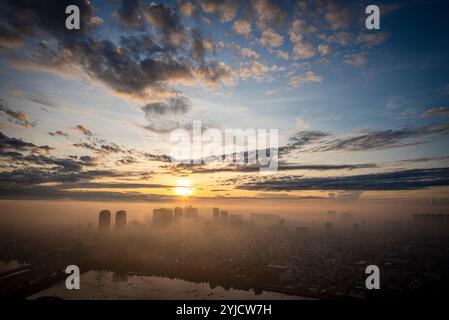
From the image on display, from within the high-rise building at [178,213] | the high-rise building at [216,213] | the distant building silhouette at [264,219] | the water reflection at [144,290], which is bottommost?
the distant building silhouette at [264,219]

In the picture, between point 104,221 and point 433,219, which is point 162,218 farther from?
point 433,219

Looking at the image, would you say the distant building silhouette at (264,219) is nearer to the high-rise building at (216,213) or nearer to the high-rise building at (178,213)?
the high-rise building at (216,213)

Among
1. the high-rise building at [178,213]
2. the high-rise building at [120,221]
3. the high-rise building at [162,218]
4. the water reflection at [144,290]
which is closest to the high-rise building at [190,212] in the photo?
the high-rise building at [178,213]

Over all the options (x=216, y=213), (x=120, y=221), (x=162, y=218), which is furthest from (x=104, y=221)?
(x=216, y=213)

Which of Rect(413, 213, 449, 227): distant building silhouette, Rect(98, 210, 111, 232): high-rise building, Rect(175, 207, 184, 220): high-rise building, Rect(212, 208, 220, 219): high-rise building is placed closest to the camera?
Rect(98, 210, 111, 232): high-rise building

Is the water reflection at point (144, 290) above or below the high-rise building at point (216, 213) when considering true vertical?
above

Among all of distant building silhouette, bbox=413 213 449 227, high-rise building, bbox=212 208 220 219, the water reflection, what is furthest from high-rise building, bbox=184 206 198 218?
distant building silhouette, bbox=413 213 449 227

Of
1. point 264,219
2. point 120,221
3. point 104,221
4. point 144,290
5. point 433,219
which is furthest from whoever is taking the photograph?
point 264,219

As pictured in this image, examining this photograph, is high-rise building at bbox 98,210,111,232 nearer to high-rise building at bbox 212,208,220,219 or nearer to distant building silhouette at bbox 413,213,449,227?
high-rise building at bbox 212,208,220,219
